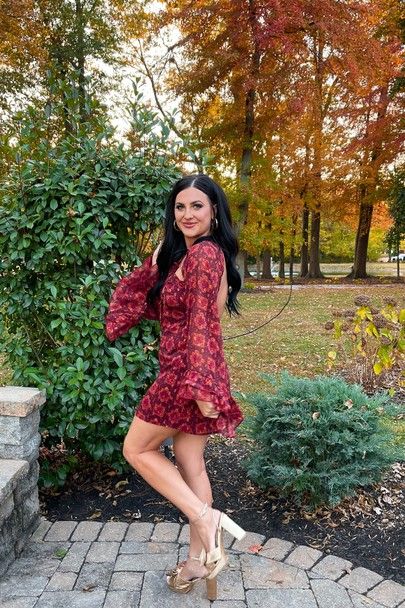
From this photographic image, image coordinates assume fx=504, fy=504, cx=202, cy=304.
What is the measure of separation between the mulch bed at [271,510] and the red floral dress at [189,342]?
957 mm

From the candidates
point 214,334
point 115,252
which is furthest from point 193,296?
point 115,252

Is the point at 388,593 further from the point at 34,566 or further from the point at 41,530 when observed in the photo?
the point at 41,530

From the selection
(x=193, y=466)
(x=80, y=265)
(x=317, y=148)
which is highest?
(x=317, y=148)

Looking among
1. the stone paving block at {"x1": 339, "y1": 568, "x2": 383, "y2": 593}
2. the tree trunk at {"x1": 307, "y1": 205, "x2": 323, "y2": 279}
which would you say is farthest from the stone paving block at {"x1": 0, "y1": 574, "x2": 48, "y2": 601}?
the tree trunk at {"x1": 307, "y1": 205, "x2": 323, "y2": 279}

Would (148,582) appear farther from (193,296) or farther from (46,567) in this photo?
(193,296)

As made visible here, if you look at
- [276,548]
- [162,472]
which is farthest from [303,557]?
[162,472]

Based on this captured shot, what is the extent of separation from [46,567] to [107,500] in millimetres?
593

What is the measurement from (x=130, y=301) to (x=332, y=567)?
150 centimetres

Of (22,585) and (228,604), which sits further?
(22,585)

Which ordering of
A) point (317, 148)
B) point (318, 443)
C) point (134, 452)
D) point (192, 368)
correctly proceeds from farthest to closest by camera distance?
1. point (317, 148)
2. point (318, 443)
3. point (134, 452)
4. point (192, 368)

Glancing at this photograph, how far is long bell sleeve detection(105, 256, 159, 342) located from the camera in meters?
2.16

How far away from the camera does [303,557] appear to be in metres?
2.34

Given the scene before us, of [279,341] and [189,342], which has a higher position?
[189,342]

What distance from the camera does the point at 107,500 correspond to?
2.82 m
